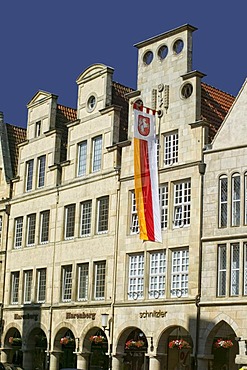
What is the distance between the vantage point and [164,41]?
3547 cm

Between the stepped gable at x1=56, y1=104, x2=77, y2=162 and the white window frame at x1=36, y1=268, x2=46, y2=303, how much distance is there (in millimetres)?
5822

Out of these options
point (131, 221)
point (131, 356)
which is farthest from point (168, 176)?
point (131, 356)

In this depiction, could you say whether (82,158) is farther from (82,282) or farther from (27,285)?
(27,285)

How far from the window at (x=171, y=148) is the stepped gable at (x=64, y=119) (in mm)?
8938

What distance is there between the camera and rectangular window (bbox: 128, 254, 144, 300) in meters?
34.6

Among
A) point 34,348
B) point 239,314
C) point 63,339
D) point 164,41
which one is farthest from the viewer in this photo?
point 34,348

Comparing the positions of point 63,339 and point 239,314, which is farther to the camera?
point 63,339

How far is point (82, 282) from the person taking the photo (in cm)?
3812

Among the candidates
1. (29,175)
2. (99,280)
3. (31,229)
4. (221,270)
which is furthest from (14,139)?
(221,270)

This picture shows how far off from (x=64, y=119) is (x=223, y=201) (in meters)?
14.2

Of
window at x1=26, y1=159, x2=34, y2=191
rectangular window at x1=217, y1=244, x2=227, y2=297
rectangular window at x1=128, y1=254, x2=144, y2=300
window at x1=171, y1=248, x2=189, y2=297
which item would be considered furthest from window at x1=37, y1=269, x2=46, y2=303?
rectangular window at x1=217, y1=244, x2=227, y2=297

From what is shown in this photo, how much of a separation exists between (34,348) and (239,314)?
1446 cm

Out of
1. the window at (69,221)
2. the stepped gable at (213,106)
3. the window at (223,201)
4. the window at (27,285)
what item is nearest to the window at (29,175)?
the window at (69,221)

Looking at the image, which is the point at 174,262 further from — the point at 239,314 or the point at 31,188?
the point at 31,188
